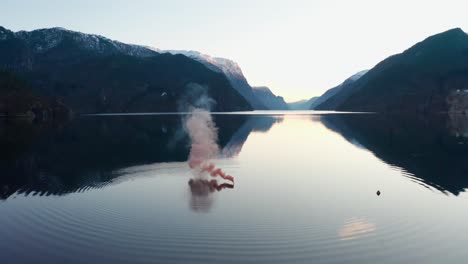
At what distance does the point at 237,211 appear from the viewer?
37.8 metres

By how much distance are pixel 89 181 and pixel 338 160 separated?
45.5m

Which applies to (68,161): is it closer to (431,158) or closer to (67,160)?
(67,160)

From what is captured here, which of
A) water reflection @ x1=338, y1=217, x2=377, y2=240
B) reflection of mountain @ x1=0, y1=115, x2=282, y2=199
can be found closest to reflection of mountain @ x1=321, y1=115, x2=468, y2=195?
water reflection @ x1=338, y1=217, x2=377, y2=240

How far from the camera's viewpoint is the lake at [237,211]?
90.3 feet

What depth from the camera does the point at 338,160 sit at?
74.2 m

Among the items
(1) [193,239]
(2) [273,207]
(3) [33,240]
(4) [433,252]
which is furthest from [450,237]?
(3) [33,240]

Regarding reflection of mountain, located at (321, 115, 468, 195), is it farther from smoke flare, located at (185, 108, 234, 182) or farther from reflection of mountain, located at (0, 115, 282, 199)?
reflection of mountain, located at (0, 115, 282, 199)

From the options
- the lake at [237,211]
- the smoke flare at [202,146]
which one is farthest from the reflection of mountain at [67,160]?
the smoke flare at [202,146]

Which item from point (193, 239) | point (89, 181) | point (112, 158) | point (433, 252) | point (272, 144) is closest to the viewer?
point (433, 252)

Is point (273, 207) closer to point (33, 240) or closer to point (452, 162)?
point (33, 240)

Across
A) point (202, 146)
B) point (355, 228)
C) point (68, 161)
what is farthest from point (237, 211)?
point (68, 161)

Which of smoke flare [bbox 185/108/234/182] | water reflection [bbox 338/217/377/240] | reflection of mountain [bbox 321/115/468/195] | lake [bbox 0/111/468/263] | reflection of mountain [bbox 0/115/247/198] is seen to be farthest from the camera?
smoke flare [bbox 185/108/234/182]

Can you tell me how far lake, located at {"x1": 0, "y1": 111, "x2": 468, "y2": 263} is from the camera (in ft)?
90.3

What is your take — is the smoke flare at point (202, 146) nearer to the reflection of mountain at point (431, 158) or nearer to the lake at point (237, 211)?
the lake at point (237, 211)
